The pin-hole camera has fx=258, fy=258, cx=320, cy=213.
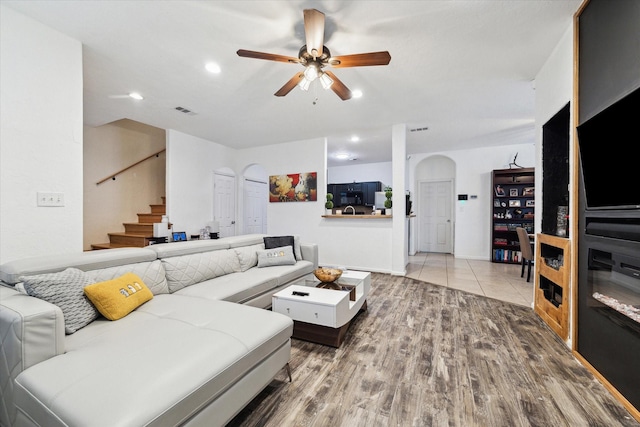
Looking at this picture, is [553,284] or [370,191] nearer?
[553,284]

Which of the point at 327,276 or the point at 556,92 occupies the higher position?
the point at 556,92

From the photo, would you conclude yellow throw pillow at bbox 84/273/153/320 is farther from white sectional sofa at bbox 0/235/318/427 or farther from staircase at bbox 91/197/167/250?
staircase at bbox 91/197/167/250

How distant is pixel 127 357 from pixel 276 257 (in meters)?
2.23

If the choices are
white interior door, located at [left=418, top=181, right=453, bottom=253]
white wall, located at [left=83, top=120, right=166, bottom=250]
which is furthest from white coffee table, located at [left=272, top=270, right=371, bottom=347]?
white interior door, located at [left=418, top=181, right=453, bottom=253]

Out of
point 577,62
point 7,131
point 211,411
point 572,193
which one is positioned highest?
point 577,62

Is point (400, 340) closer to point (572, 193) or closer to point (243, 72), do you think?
point (572, 193)

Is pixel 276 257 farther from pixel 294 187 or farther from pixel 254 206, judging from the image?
pixel 254 206

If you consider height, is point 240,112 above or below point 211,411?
above

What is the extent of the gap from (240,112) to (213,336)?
358cm

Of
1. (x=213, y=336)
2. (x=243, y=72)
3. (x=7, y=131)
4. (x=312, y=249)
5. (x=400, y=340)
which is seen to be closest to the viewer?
(x=213, y=336)

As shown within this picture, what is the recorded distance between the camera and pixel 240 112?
4094mm

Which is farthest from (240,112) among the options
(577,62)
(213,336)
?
(577,62)

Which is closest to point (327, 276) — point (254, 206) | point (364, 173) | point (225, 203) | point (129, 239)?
point (129, 239)

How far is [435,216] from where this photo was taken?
7305 millimetres
